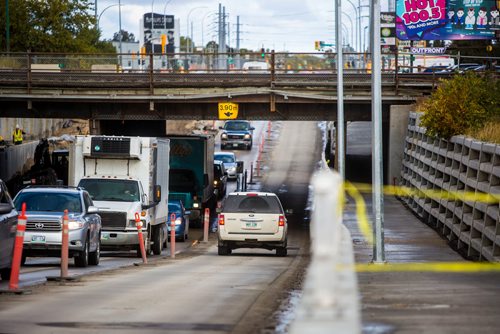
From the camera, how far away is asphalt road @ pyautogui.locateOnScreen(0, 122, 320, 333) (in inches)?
464

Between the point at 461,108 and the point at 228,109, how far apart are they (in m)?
18.1

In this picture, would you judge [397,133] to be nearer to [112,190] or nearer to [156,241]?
[156,241]

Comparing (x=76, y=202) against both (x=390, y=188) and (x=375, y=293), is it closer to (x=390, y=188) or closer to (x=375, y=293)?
(x=375, y=293)

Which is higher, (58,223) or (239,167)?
(58,223)

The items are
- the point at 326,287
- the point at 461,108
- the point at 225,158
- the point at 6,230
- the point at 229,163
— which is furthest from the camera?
the point at 225,158

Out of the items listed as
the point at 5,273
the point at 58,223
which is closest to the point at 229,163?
the point at 58,223

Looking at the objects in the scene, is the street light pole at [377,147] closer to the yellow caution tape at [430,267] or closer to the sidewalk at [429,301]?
the yellow caution tape at [430,267]

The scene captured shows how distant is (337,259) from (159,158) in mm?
27268

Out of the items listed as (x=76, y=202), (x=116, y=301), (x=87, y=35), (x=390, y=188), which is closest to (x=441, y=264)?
(x=76, y=202)

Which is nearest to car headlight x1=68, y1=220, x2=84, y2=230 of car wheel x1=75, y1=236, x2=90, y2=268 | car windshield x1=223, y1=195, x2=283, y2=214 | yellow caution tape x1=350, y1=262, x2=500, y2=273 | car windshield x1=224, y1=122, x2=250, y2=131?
car wheel x1=75, y1=236, x2=90, y2=268

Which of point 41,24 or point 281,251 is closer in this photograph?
point 281,251

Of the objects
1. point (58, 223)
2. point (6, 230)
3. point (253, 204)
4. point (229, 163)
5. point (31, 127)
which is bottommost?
point (229, 163)

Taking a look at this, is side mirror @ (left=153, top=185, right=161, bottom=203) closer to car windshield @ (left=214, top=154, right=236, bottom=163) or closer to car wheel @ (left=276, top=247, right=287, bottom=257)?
car wheel @ (left=276, top=247, right=287, bottom=257)

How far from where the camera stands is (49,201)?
24766 millimetres
